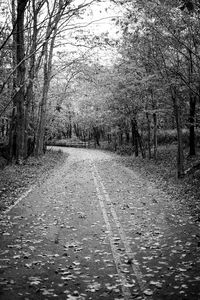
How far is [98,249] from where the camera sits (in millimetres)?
7902

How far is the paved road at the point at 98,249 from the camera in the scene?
6007 millimetres

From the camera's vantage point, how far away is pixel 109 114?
126ft

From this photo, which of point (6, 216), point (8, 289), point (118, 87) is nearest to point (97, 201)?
point (6, 216)

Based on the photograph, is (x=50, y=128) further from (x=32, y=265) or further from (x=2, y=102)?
(x=32, y=265)

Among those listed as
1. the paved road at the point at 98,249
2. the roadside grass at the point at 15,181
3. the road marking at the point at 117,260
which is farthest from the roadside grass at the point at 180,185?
the roadside grass at the point at 15,181

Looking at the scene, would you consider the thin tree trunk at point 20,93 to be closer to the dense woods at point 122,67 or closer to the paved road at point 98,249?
the dense woods at point 122,67

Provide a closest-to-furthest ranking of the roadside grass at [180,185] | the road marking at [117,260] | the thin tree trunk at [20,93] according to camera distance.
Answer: the road marking at [117,260], the roadside grass at [180,185], the thin tree trunk at [20,93]

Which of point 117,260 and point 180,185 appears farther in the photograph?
point 180,185

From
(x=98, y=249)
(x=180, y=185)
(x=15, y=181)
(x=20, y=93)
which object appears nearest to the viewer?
(x=98, y=249)

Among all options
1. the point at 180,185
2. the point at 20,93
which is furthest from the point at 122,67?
the point at 180,185

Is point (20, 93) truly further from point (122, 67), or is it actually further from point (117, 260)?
point (117, 260)

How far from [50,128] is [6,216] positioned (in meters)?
32.1

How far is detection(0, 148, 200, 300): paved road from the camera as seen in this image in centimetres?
601

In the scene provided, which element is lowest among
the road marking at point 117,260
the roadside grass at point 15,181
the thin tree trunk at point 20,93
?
the road marking at point 117,260
